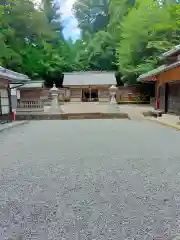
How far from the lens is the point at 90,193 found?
352 cm

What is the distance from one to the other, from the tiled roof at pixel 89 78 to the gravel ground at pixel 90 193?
84.2ft

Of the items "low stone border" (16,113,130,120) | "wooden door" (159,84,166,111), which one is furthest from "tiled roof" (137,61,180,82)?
"low stone border" (16,113,130,120)

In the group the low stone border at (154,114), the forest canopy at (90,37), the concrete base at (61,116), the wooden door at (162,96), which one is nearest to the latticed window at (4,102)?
the concrete base at (61,116)

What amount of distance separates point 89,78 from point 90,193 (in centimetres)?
3021

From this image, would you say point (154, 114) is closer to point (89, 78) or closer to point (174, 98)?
point (174, 98)

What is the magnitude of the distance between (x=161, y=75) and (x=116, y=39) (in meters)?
20.6

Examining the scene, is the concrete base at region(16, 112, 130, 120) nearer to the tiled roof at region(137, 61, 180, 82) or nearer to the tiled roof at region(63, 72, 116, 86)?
the tiled roof at region(137, 61, 180, 82)

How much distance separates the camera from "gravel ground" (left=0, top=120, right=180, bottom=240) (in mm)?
2547

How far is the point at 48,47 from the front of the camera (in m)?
32.2

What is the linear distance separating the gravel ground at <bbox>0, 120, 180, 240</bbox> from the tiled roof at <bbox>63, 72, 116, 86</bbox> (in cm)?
2565

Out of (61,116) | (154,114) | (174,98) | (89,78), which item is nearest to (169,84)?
(174,98)

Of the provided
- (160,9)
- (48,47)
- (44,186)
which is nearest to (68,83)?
(48,47)

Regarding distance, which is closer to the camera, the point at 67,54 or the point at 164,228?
the point at 164,228

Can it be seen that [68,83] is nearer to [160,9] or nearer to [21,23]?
[21,23]
